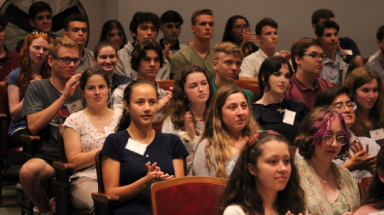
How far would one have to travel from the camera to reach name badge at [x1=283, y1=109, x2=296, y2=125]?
10.3 ft

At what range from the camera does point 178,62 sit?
429 centimetres

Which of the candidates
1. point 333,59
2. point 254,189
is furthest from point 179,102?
point 333,59

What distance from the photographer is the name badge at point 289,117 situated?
3.13m

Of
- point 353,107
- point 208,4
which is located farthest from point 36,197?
point 208,4

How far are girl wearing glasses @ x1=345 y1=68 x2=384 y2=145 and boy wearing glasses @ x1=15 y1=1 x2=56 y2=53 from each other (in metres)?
2.96

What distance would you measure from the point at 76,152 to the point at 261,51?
2450mm

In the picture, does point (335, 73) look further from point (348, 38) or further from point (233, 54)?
point (233, 54)

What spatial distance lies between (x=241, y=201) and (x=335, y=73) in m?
3.17

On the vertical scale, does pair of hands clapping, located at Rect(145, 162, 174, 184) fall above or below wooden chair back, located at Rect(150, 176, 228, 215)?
above

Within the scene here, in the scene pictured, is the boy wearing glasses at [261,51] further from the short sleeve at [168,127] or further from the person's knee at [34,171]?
the person's knee at [34,171]

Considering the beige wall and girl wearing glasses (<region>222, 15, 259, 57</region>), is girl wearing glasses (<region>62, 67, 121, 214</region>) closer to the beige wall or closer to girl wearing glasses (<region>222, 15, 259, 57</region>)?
girl wearing glasses (<region>222, 15, 259, 57</region>)

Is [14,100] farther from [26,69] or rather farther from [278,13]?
[278,13]

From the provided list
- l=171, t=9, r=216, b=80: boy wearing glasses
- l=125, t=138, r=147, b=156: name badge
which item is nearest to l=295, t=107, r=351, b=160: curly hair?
l=125, t=138, r=147, b=156: name badge

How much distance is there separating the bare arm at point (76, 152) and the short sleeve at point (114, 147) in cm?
40
